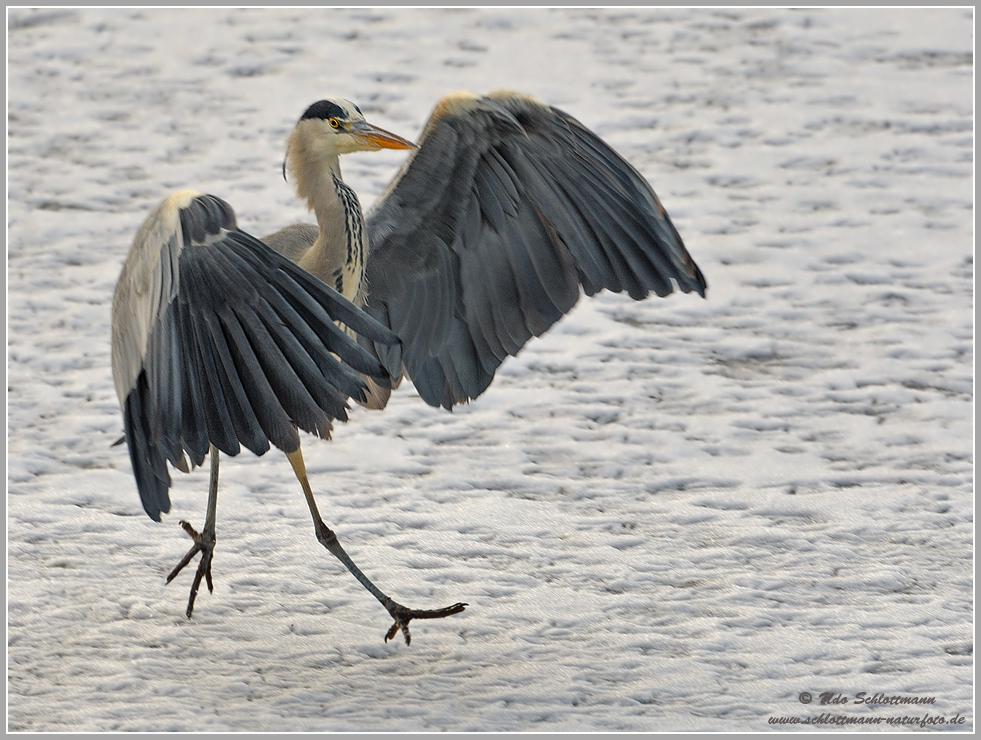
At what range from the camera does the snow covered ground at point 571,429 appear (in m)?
4.16

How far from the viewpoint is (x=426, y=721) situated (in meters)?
3.88

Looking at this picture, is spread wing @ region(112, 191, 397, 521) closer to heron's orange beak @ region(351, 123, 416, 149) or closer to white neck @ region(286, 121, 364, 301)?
white neck @ region(286, 121, 364, 301)

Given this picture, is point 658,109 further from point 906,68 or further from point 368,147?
point 368,147

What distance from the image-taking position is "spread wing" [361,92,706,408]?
4.48 meters

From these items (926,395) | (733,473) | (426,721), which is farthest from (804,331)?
(426,721)

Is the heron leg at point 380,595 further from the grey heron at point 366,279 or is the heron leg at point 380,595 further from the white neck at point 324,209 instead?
the white neck at point 324,209

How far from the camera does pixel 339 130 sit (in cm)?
445

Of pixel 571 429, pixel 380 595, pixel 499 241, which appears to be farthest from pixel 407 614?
pixel 571 429

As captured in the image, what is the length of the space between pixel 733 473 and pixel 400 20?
5.58 m

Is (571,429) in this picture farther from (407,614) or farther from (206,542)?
(206,542)

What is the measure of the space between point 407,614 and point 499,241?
137 centimetres
